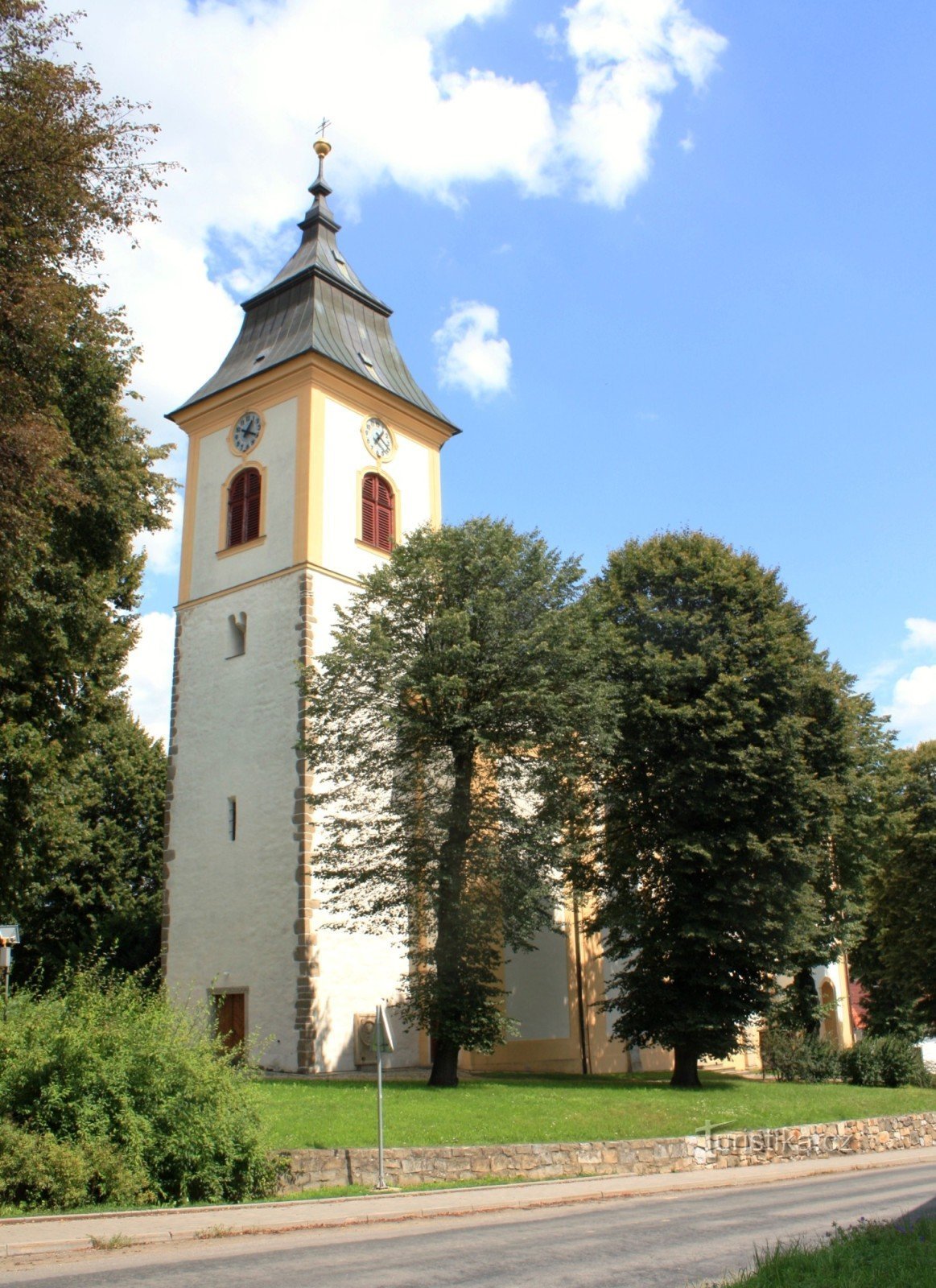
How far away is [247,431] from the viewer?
1232 inches

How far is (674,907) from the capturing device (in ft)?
84.7

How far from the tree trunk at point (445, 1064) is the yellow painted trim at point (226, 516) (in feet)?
45.3

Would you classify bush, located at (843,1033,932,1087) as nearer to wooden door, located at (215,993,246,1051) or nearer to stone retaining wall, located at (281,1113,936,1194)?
stone retaining wall, located at (281,1113,936,1194)

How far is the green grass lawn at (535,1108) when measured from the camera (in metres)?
15.5

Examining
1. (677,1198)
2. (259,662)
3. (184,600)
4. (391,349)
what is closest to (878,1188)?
(677,1198)

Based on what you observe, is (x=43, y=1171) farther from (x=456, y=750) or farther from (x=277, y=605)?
(x=277, y=605)

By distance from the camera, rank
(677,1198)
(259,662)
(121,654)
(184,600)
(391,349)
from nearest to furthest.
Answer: (677,1198), (121,654), (259,662), (184,600), (391,349)

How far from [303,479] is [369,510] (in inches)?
91.8

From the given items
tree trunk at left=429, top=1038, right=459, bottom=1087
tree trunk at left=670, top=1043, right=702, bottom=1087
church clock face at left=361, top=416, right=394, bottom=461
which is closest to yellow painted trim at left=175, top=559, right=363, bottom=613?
church clock face at left=361, top=416, right=394, bottom=461

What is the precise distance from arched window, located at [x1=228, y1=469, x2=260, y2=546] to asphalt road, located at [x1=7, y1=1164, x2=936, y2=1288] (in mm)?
20301

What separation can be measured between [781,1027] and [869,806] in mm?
6799

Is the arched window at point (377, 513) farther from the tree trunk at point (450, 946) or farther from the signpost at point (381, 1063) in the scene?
the signpost at point (381, 1063)

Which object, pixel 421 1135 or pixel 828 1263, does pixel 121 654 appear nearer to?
pixel 421 1135

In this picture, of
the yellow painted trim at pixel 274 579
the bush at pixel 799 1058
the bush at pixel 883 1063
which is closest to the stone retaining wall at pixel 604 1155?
the bush at pixel 883 1063
